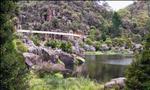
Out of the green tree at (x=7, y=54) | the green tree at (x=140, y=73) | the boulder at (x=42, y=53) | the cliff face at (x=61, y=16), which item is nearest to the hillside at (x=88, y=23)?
the cliff face at (x=61, y=16)

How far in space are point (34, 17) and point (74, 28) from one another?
1117 centimetres

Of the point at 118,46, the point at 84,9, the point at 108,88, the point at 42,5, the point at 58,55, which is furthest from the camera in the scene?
the point at 84,9

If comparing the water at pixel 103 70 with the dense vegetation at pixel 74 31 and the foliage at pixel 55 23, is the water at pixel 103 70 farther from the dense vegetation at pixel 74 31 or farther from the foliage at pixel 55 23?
the foliage at pixel 55 23

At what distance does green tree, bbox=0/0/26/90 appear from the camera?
1208 centimetres

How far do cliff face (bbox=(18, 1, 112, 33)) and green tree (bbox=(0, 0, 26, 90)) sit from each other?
77733 millimetres

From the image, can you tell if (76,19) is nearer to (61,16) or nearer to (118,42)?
(61,16)

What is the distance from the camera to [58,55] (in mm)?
45094

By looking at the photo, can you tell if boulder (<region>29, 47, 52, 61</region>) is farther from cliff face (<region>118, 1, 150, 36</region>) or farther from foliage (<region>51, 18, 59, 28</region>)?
cliff face (<region>118, 1, 150, 36</region>)

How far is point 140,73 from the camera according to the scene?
52.4 ft

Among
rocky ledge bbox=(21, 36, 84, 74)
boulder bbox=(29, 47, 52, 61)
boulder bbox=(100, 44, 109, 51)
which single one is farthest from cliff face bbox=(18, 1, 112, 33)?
boulder bbox=(29, 47, 52, 61)

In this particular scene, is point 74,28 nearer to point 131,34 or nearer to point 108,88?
point 131,34

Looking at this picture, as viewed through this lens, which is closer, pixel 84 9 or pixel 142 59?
pixel 142 59

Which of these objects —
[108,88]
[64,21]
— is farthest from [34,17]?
[108,88]

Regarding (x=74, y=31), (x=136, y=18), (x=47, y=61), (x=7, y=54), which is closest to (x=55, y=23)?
(x=74, y=31)
